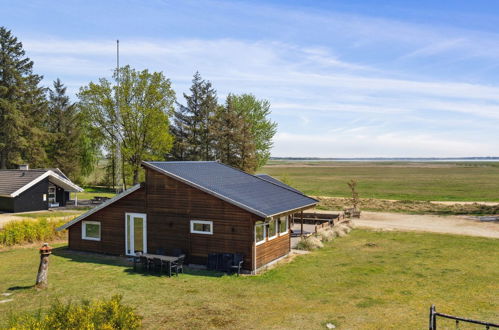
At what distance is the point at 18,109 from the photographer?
5562 centimetres

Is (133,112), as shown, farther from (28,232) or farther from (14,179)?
(28,232)

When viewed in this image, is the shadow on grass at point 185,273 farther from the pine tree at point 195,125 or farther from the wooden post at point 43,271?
the pine tree at point 195,125

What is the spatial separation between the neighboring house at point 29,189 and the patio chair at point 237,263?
95.4ft

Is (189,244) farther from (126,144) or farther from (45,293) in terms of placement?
(126,144)

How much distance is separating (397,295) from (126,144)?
140 feet

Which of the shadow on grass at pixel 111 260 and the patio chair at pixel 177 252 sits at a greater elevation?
the patio chair at pixel 177 252

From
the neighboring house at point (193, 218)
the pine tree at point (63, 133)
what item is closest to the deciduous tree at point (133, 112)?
the pine tree at point (63, 133)

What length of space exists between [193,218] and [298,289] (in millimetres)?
6201

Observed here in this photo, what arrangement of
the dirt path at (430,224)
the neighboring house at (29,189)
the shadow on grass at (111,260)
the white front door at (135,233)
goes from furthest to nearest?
the neighboring house at (29,189) < the dirt path at (430,224) < the white front door at (135,233) < the shadow on grass at (111,260)

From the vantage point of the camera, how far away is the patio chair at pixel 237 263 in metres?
17.4

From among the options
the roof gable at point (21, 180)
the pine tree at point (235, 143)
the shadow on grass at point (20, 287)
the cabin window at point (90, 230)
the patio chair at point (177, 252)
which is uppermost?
the pine tree at point (235, 143)

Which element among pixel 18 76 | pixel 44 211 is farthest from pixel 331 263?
pixel 18 76

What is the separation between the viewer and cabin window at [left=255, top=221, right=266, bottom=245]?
1842 cm

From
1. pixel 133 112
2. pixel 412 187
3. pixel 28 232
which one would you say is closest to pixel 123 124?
pixel 133 112
